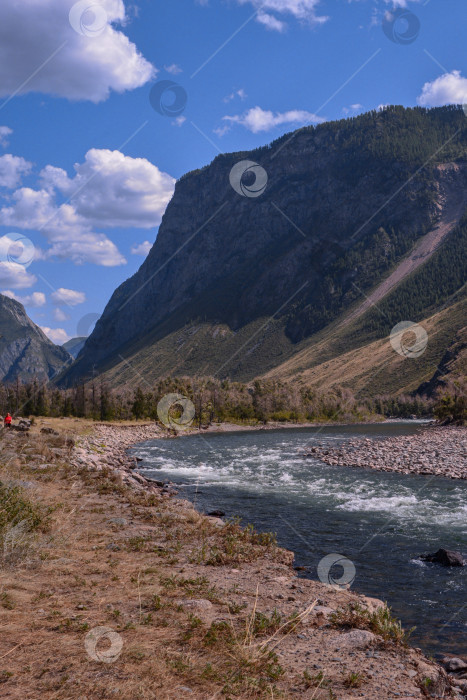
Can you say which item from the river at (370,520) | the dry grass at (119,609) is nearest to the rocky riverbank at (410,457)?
the river at (370,520)

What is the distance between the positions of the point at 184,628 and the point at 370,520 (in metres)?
12.6

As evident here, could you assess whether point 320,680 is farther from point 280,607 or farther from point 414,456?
point 414,456

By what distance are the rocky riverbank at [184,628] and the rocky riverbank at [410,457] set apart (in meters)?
20.7

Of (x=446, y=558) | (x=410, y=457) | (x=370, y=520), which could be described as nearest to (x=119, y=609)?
(x=446, y=558)

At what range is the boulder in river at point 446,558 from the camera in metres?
12.4

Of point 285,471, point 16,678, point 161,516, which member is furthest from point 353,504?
point 16,678

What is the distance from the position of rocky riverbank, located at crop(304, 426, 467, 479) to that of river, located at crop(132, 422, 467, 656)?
1.66 metres

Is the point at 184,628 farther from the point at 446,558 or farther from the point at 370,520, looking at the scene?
the point at 370,520

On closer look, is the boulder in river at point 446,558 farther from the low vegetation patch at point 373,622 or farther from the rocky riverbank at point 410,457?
the rocky riverbank at point 410,457

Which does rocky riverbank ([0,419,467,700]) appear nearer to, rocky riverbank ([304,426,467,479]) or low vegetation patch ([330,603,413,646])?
low vegetation patch ([330,603,413,646])

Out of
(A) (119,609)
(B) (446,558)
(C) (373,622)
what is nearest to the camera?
(A) (119,609)

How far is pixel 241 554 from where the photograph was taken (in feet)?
38.1

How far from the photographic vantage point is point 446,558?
12523 millimetres

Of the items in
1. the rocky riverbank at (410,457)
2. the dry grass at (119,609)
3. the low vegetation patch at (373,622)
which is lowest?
the rocky riverbank at (410,457)
